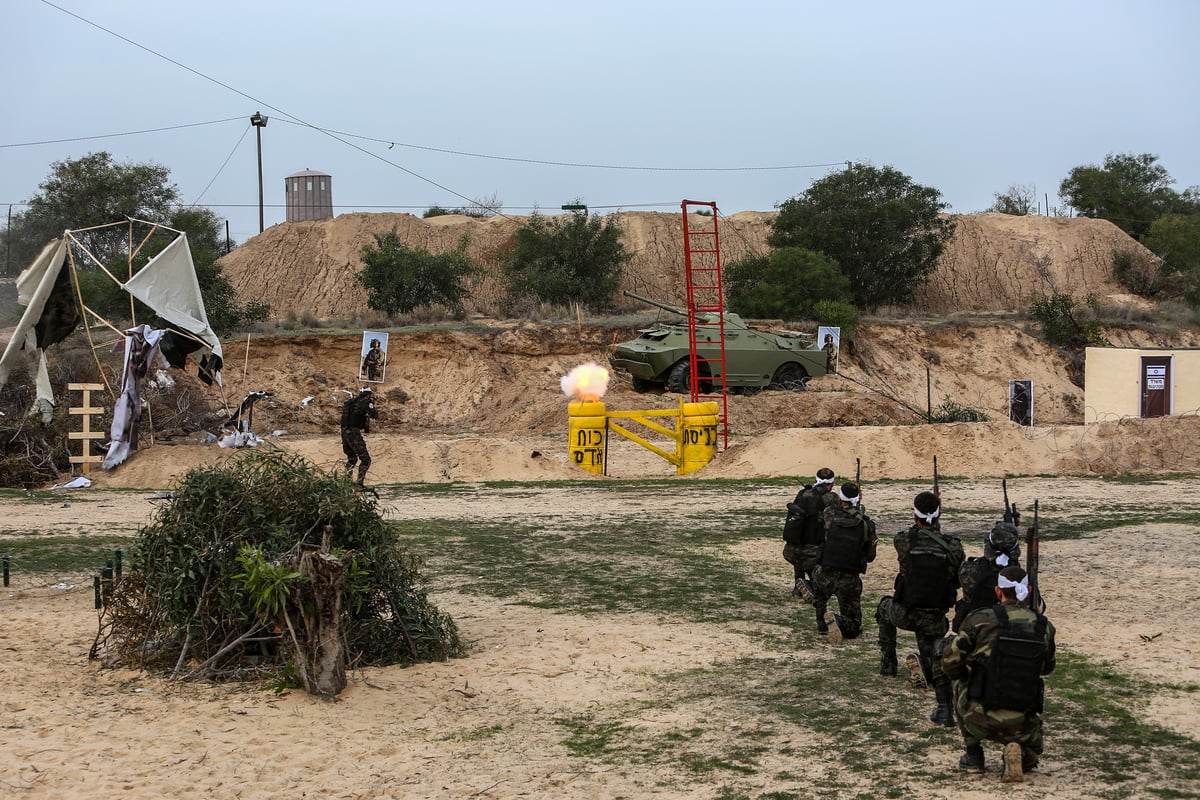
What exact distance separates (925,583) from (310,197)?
6549 centimetres

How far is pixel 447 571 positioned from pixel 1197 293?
48987 mm

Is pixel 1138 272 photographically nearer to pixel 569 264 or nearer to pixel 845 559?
pixel 569 264

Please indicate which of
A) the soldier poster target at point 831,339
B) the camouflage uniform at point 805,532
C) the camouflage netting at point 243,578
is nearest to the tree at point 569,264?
the soldier poster target at point 831,339

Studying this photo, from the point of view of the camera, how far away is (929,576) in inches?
354

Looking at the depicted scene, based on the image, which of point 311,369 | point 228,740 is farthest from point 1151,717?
point 311,369

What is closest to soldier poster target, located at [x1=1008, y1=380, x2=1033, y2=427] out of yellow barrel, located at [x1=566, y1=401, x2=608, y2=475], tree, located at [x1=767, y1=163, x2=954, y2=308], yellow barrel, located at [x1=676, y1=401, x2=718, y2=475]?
yellow barrel, located at [x1=676, y1=401, x2=718, y2=475]

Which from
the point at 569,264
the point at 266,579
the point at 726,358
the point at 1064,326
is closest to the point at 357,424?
the point at 266,579

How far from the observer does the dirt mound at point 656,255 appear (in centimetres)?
5888

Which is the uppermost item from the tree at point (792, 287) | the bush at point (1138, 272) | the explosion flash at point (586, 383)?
the bush at point (1138, 272)

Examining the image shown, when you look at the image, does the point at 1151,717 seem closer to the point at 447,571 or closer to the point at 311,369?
the point at 447,571

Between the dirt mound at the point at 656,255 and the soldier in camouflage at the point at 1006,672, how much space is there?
4970 cm

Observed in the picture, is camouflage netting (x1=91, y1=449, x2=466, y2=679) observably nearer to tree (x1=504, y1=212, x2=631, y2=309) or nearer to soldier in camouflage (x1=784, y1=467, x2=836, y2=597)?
soldier in camouflage (x1=784, y1=467, x2=836, y2=597)

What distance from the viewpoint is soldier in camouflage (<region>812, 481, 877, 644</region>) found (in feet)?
34.7

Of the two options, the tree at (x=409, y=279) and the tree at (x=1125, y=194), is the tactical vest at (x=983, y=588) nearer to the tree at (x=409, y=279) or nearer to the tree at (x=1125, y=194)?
the tree at (x=409, y=279)
